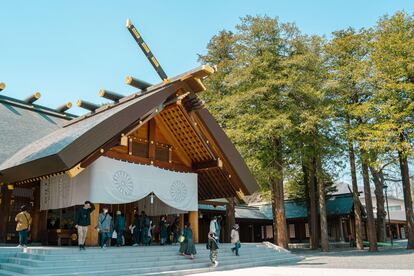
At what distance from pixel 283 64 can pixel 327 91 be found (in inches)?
130

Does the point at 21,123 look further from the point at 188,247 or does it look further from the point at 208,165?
the point at 188,247

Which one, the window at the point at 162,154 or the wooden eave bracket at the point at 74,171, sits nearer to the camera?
the wooden eave bracket at the point at 74,171

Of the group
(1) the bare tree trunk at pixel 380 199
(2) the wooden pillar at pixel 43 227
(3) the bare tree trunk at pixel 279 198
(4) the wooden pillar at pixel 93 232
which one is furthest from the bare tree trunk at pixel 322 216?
(2) the wooden pillar at pixel 43 227

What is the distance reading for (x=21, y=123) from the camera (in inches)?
688

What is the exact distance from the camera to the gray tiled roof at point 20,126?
1465 cm

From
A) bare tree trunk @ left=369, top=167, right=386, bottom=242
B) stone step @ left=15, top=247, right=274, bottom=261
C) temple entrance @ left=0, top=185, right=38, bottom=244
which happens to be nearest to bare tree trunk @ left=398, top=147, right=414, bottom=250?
bare tree trunk @ left=369, top=167, right=386, bottom=242

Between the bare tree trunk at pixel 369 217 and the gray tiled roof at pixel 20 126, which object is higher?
the gray tiled roof at pixel 20 126

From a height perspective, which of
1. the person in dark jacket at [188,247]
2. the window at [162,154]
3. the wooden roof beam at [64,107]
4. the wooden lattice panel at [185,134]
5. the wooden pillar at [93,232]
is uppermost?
the wooden roof beam at [64,107]

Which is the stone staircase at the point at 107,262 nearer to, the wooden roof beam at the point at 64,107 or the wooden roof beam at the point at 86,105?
the wooden roof beam at the point at 86,105

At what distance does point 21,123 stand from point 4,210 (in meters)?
5.34

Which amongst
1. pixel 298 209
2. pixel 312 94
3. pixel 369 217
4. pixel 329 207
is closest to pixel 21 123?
pixel 312 94

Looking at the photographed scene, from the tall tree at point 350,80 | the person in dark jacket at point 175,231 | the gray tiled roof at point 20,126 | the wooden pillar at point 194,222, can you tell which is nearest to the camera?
the gray tiled roof at point 20,126

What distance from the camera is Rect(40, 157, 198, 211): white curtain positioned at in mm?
12086

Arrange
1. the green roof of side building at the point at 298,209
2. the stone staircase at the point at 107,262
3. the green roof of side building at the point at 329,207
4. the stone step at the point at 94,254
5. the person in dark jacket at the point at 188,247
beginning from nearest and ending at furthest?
1. the stone staircase at the point at 107,262
2. the stone step at the point at 94,254
3. the person in dark jacket at the point at 188,247
4. the green roof of side building at the point at 298,209
5. the green roof of side building at the point at 329,207
